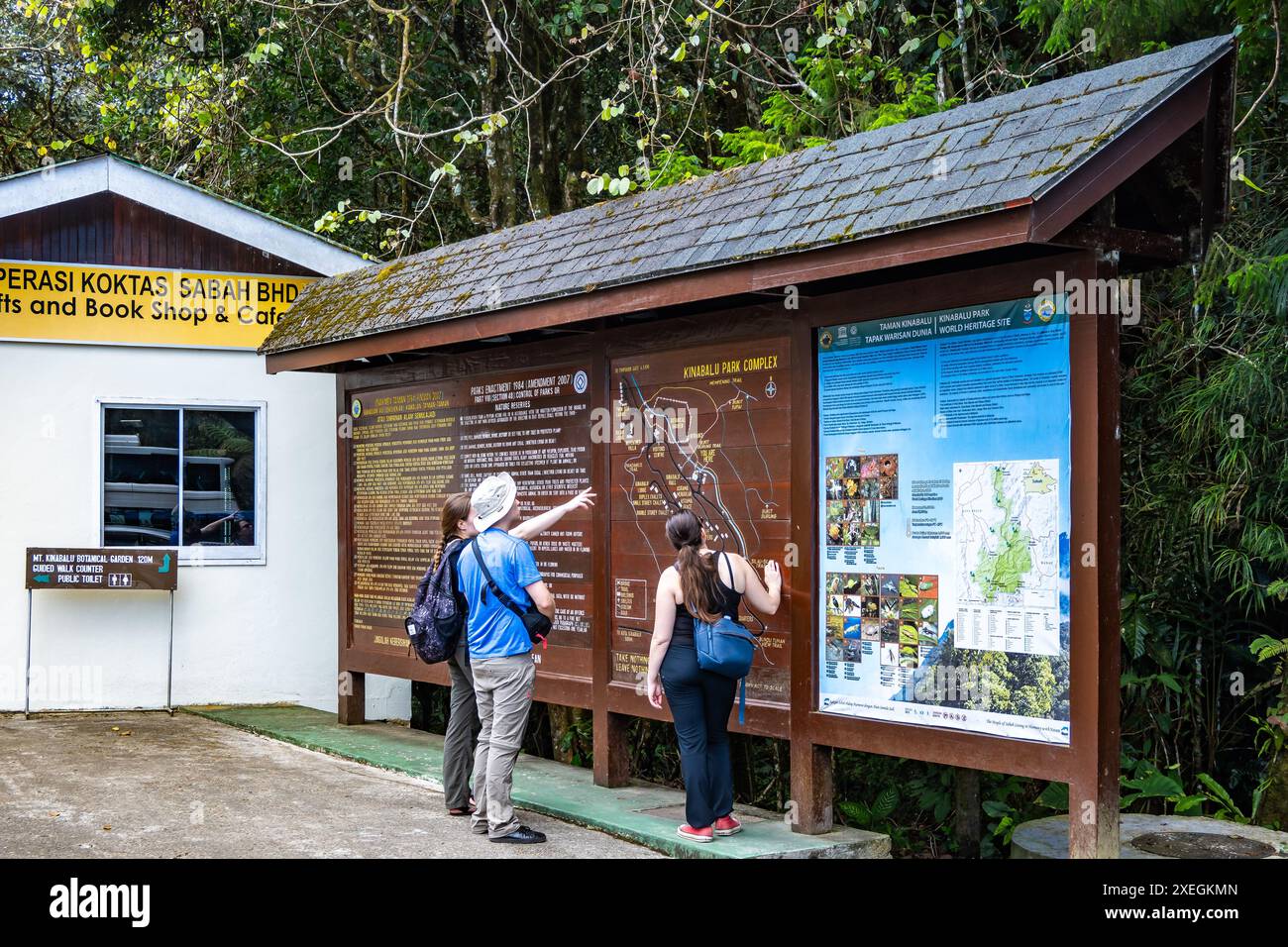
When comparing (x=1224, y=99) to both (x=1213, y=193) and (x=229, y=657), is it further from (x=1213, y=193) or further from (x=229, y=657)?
(x=229, y=657)

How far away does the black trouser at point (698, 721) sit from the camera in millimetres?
6543

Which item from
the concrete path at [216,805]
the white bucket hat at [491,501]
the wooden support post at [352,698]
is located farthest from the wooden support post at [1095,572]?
the wooden support post at [352,698]

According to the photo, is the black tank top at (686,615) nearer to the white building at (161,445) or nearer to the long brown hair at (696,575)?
the long brown hair at (696,575)

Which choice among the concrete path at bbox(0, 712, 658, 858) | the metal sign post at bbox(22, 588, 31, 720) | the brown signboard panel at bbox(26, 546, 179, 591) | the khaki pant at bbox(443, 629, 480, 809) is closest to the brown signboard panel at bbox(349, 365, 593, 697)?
the khaki pant at bbox(443, 629, 480, 809)

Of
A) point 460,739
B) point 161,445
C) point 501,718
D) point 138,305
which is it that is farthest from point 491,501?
point 138,305

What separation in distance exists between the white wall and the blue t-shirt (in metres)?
5.45

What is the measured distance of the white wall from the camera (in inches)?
451

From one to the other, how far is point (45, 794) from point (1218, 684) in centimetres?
776

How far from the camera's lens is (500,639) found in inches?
266

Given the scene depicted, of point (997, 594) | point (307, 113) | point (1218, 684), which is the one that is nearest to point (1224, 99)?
point (997, 594)

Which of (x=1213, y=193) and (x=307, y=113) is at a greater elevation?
(x=307, y=113)

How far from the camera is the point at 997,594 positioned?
5953mm
